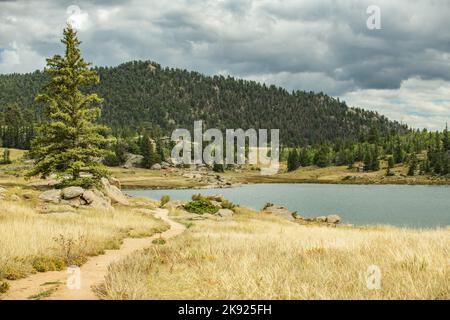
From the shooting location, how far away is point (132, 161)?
176 meters

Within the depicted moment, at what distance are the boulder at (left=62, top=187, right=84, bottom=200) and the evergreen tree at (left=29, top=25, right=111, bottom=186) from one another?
1.67 metres

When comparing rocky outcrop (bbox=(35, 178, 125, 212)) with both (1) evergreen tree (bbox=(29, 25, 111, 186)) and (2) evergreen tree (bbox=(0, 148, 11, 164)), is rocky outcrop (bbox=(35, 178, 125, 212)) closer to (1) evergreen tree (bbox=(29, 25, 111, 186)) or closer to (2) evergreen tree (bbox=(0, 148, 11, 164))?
(1) evergreen tree (bbox=(29, 25, 111, 186))

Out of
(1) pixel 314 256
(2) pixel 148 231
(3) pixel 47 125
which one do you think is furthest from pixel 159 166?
(1) pixel 314 256

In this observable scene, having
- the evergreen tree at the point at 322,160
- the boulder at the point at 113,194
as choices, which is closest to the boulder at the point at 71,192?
the boulder at the point at 113,194

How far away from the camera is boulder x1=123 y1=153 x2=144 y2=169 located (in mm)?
174663

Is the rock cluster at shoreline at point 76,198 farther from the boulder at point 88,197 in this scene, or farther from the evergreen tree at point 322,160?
the evergreen tree at point 322,160

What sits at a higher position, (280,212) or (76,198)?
(76,198)

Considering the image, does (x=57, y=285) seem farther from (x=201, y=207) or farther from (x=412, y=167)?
(x=412, y=167)

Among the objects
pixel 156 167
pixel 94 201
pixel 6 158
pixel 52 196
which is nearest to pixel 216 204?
pixel 94 201

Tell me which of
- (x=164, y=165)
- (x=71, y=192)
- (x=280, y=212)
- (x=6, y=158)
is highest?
(x=71, y=192)

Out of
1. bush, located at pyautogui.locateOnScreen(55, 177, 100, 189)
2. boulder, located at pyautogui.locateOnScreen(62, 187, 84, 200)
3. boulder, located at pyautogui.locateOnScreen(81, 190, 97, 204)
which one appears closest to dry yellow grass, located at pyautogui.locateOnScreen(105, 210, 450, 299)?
boulder, located at pyautogui.locateOnScreen(81, 190, 97, 204)

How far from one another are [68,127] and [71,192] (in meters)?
5.86

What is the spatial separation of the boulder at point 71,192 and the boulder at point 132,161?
138m

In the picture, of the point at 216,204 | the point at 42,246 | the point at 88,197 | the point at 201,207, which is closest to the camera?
the point at 42,246
